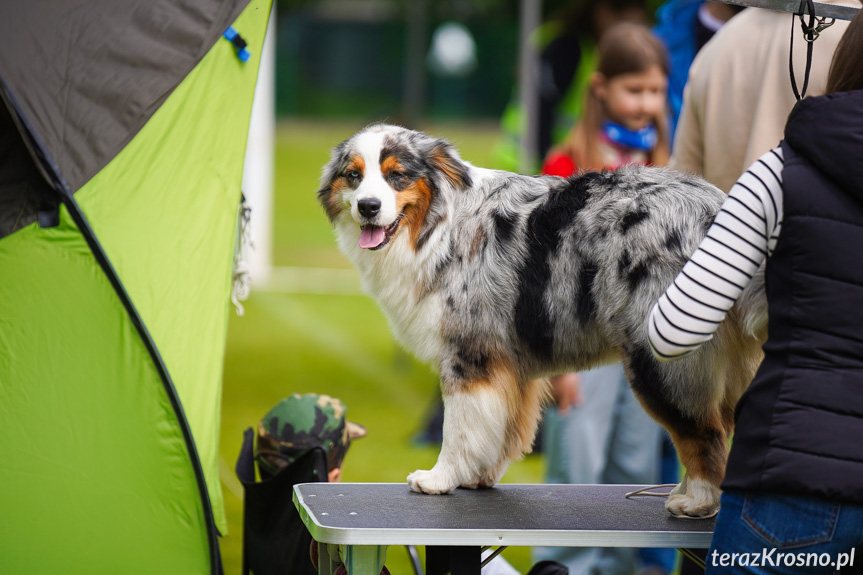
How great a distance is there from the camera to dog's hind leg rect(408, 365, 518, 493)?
2.79 meters

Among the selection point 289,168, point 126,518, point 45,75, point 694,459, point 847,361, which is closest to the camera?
point 847,361

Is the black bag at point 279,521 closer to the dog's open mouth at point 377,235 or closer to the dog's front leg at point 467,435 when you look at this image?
the dog's front leg at point 467,435

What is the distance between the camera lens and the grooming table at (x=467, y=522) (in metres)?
2.47

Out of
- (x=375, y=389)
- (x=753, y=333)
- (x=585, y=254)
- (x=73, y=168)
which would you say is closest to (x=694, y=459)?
(x=753, y=333)

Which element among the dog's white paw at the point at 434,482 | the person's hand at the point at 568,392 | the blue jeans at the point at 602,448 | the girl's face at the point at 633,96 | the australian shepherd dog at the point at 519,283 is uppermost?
the girl's face at the point at 633,96

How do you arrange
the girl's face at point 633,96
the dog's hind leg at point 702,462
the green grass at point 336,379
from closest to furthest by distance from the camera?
the dog's hind leg at point 702,462, the girl's face at point 633,96, the green grass at point 336,379

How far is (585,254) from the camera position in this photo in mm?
2674

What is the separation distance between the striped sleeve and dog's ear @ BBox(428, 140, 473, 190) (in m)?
0.93

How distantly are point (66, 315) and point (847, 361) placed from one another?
8.30 feet

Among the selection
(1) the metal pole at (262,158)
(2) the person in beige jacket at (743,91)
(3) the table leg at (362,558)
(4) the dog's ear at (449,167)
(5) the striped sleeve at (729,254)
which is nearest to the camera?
(5) the striped sleeve at (729,254)

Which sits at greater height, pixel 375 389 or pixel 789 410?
pixel 789 410

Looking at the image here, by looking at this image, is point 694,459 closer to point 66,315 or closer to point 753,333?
point 753,333

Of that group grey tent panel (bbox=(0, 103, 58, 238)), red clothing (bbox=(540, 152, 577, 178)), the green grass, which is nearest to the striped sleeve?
the green grass

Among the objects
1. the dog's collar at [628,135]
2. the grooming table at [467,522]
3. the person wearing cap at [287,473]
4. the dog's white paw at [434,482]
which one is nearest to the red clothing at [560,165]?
the dog's collar at [628,135]
